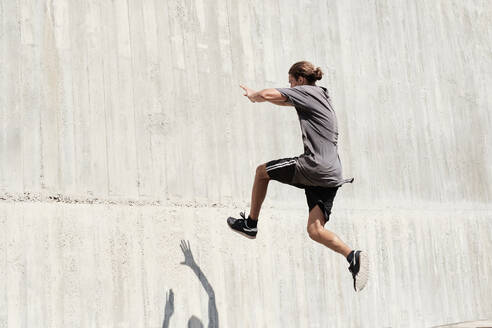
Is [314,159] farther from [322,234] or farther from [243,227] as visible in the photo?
[243,227]

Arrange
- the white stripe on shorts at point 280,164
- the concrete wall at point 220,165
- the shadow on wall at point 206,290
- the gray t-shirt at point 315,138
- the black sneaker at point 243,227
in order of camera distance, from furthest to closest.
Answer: the shadow on wall at point 206,290
the concrete wall at point 220,165
the black sneaker at point 243,227
the white stripe on shorts at point 280,164
the gray t-shirt at point 315,138

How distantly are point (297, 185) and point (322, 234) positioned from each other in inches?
17.1

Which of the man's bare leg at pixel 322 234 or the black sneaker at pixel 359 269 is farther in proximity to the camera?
the man's bare leg at pixel 322 234

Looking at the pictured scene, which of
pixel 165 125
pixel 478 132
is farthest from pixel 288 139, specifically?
pixel 478 132

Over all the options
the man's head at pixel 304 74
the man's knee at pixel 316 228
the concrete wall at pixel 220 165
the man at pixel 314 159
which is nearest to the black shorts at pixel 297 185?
the man at pixel 314 159

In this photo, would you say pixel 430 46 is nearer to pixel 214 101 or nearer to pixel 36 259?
pixel 214 101

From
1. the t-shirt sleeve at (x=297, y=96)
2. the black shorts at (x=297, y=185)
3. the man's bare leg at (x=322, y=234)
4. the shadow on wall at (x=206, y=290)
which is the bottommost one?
the shadow on wall at (x=206, y=290)

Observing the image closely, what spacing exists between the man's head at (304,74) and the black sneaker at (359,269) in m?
1.40

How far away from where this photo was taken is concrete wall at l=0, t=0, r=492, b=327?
21.3ft

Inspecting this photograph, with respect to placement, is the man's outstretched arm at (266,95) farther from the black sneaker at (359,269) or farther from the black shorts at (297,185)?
the black sneaker at (359,269)

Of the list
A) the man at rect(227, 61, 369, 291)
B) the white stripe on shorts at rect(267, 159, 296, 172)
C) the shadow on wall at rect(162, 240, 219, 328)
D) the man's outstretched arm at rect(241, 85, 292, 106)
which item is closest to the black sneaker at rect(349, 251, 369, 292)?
the man at rect(227, 61, 369, 291)

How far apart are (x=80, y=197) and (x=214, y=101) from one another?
1960 mm

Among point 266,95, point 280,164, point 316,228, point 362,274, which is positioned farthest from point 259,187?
point 362,274

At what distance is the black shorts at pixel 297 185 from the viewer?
229 inches
